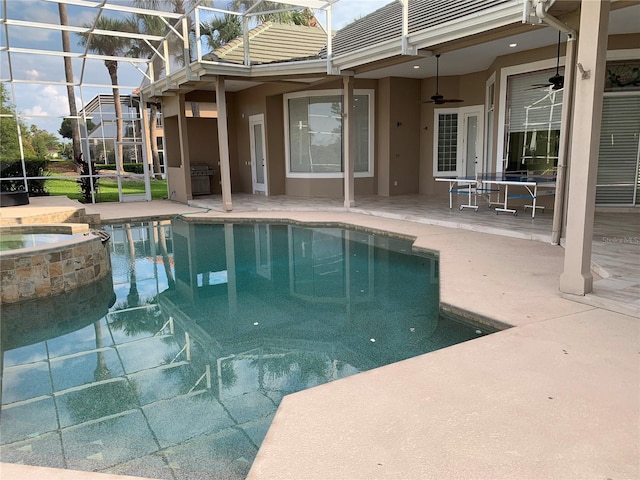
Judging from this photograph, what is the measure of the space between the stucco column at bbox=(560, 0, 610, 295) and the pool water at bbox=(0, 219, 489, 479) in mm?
1193

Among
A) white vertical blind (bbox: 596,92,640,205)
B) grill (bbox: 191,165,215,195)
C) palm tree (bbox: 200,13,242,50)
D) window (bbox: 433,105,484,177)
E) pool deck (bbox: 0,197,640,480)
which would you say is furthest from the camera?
palm tree (bbox: 200,13,242,50)

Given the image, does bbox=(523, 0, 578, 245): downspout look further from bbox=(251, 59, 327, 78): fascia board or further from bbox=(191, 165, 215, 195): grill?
bbox=(191, 165, 215, 195): grill

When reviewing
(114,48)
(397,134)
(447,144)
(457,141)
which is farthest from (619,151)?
(114,48)

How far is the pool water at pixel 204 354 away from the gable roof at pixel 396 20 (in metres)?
3.71

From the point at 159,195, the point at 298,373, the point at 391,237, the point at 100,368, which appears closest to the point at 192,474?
the point at 298,373

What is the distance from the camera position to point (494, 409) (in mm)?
2570

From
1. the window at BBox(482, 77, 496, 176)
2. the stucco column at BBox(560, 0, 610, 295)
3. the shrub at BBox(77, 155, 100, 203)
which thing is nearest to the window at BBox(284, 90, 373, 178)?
the window at BBox(482, 77, 496, 176)

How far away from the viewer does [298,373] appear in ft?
11.6

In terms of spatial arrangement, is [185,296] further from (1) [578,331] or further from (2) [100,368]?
(1) [578,331]

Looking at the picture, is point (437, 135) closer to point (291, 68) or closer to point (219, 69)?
point (291, 68)

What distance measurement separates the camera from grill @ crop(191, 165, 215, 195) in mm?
14373

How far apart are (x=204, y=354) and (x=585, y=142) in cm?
381

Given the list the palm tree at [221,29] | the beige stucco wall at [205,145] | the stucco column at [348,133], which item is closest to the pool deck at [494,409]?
the stucco column at [348,133]

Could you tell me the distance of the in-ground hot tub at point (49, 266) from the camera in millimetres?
5332
